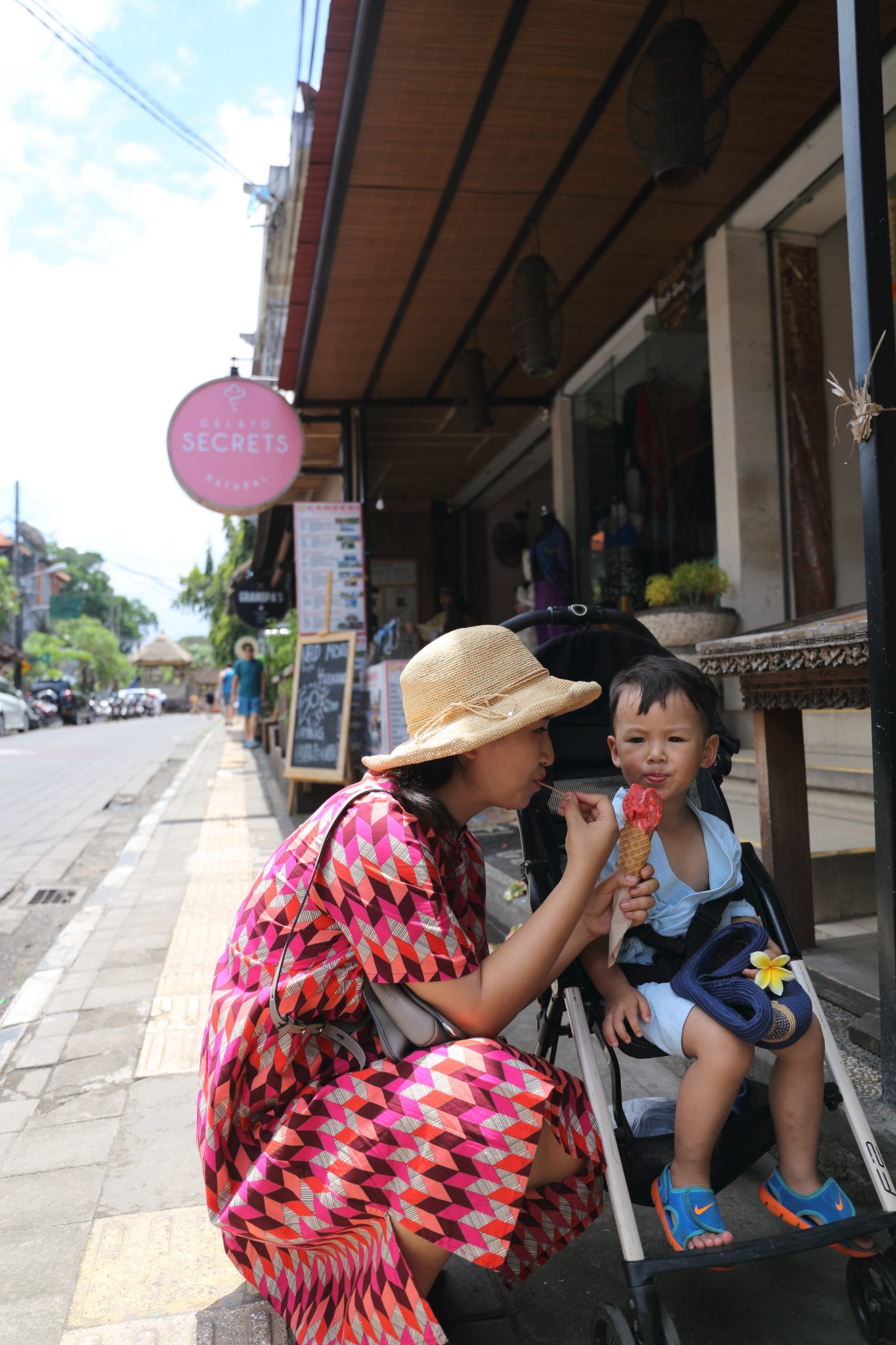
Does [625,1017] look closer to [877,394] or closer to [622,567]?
[877,394]

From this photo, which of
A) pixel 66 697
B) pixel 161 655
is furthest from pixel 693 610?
pixel 161 655

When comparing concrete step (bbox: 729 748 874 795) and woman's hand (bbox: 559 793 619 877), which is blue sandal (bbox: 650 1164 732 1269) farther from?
concrete step (bbox: 729 748 874 795)

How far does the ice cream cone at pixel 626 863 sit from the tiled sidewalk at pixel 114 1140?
3.36 feet

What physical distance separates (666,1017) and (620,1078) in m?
0.31

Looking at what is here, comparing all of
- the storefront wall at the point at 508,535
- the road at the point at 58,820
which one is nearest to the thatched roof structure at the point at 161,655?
the road at the point at 58,820

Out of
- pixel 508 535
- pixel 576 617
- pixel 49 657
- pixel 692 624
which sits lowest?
pixel 576 617

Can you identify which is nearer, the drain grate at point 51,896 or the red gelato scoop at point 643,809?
the red gelato scoop at point 643,809

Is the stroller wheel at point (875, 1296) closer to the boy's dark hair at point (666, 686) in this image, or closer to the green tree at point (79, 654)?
the boy's dark hair at point (666, 686)

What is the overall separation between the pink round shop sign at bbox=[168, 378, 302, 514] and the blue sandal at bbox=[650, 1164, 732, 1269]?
6.50 m

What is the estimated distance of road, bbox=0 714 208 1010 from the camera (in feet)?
16.7

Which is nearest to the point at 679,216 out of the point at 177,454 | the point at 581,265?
the point at 581,265

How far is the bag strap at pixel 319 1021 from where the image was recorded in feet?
5.61

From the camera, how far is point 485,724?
5.72 feet

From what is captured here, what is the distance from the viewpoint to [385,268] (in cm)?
630
